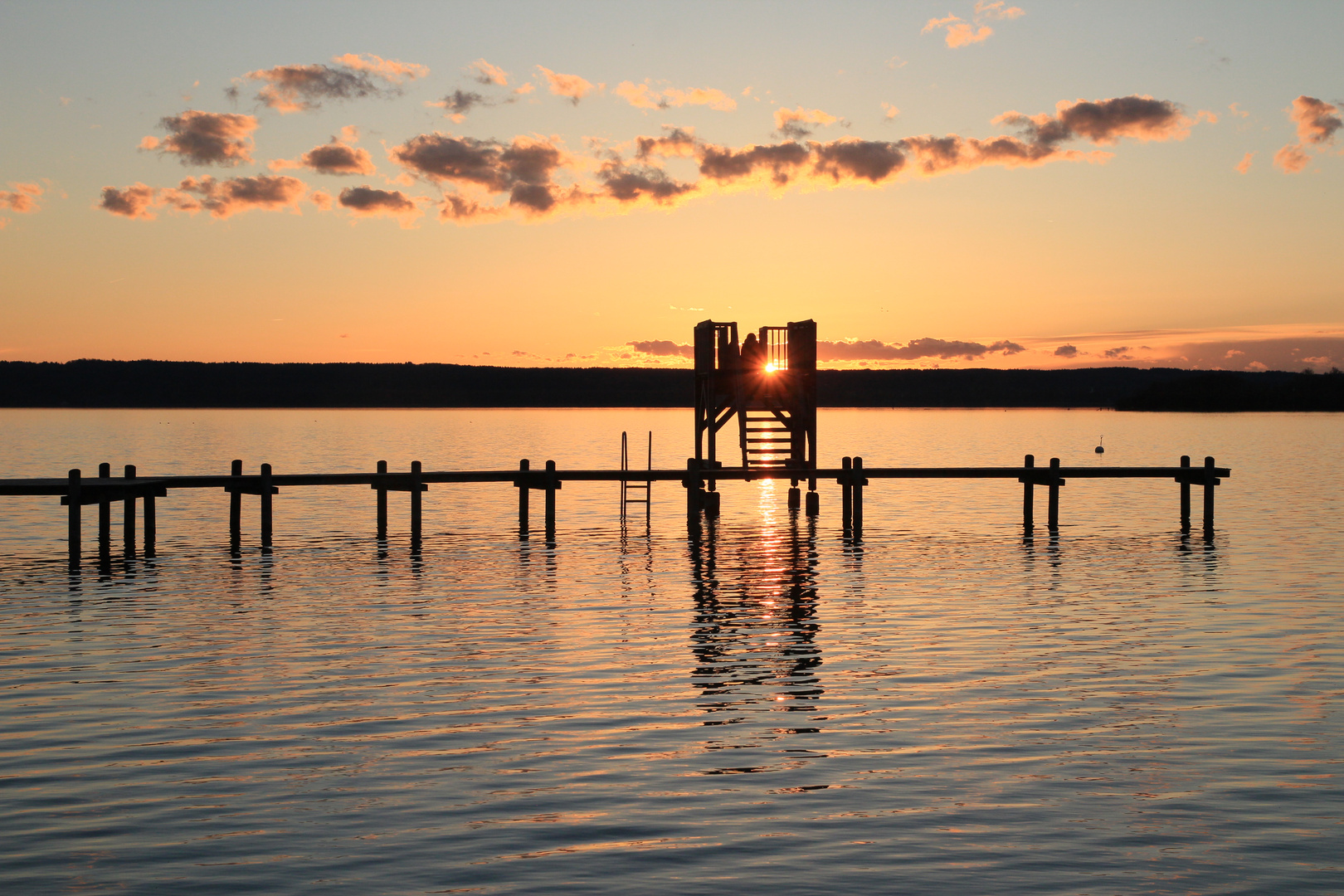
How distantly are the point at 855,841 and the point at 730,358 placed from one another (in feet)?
97.5

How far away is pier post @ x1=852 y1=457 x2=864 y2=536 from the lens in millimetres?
34312

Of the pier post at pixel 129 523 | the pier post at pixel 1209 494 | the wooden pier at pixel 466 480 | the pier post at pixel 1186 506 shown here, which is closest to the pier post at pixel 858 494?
the wooden pier at pixel 466 480

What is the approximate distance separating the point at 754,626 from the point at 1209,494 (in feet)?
70.4

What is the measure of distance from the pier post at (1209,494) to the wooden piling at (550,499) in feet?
→ 58.4

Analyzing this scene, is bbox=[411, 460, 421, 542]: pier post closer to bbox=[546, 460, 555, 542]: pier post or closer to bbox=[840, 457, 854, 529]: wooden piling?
bbox=[546, 460, 555, 542]: pier post

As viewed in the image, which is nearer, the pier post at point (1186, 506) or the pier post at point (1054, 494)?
the pier post at point (1054, 494)

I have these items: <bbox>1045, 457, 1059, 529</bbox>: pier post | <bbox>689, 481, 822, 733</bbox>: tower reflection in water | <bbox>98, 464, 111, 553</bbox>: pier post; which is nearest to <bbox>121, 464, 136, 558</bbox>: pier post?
<bbox>98, 464, 111, 553</bbox>: pier post

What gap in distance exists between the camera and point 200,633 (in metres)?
18.1

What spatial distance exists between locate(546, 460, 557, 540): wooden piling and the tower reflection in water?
3.82 metres

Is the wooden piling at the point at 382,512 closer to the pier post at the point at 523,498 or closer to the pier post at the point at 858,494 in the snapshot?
the pier post at the point at 523,498

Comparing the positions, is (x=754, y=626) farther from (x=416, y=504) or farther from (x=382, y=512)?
(x=382, y=512)

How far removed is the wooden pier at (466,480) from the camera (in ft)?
94.4

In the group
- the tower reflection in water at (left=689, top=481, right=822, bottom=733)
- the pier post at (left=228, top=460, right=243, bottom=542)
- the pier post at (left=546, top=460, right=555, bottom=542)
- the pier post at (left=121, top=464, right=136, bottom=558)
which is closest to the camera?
the tower reflection in water at (left=689, top=481, right=822, bottom=733)

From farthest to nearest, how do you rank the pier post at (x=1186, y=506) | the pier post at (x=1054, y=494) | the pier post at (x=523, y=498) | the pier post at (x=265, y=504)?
the pier post at (x=1186, y=506), the pier post at (x=1054, y=494), the pier post at (x=523, y=498), the pier post at (x=265, y=504)
